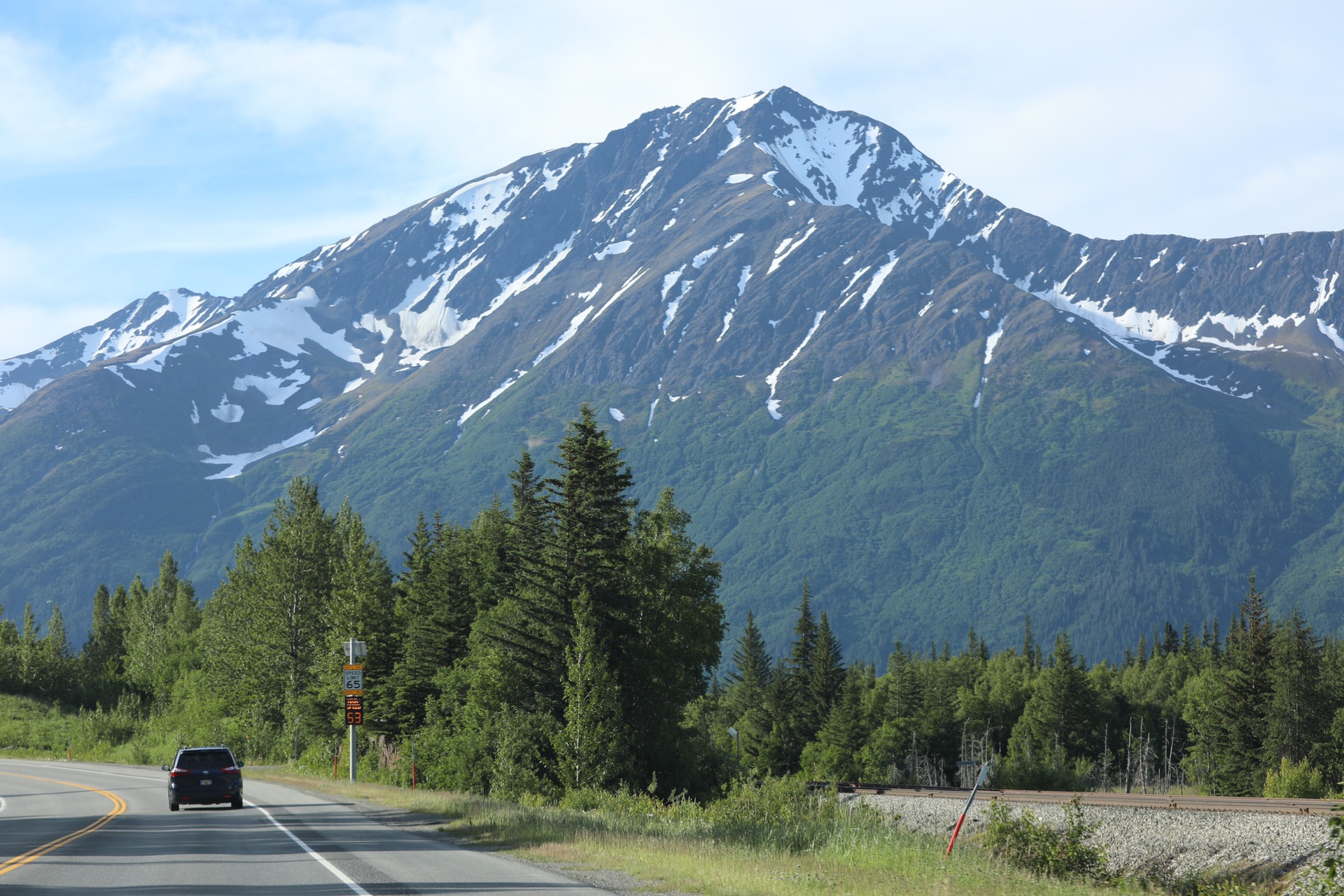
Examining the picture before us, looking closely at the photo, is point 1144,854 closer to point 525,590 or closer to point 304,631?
point 525,590

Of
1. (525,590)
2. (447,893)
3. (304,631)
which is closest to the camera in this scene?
(447,893)

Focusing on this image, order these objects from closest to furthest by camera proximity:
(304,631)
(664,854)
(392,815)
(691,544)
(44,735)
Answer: (664,854)
(392,815)
(691,544)
(304,631)
(44,735)

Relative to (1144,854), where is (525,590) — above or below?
above

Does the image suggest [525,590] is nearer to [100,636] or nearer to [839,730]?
[839,730]

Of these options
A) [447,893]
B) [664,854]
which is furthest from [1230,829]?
[447,893]

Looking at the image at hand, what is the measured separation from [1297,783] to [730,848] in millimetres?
70428

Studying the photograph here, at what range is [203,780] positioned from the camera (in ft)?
119

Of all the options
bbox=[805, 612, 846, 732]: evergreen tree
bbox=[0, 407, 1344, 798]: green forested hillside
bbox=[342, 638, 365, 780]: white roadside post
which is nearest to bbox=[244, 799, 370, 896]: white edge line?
bbox=[342, 638, 365, 780]: white roadside post

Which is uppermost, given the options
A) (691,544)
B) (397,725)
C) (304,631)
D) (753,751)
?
(691,544)

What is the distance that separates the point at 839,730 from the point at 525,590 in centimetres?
7087

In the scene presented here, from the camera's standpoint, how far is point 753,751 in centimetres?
12900

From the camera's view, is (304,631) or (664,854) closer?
(664,854)

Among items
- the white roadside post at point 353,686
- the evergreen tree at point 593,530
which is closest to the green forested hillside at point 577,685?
the evergreen tree at point 593,530

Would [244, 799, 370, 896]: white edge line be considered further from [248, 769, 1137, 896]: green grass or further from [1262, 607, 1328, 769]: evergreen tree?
[1262, 607, 1328, 769]: evergreen tree
